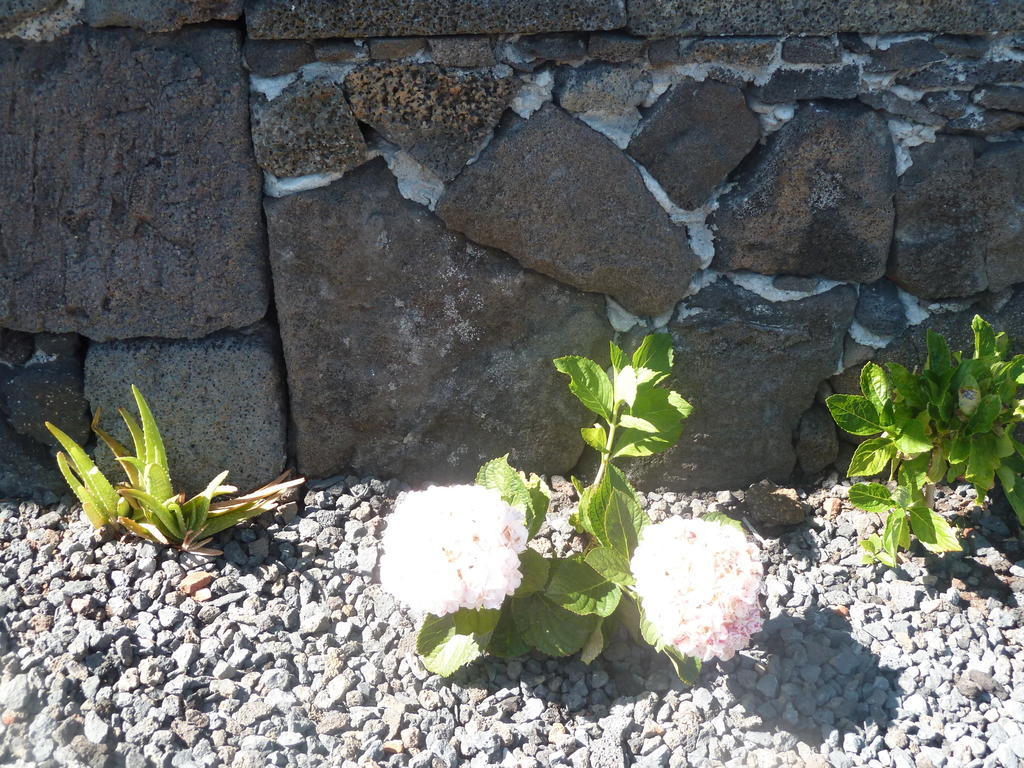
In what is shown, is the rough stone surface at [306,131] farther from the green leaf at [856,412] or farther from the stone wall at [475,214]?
the green leaf at [856,412]

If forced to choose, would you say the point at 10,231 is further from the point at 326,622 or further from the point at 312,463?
the point at 326,622

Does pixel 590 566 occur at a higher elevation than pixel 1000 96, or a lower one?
lower

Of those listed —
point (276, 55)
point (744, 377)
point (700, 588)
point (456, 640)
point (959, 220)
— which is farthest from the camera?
point (744, 377)

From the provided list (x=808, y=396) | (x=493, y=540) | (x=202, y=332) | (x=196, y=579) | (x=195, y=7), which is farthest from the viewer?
(x=808, y=396)

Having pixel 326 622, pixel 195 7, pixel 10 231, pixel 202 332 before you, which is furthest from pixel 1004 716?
pixel 10 231

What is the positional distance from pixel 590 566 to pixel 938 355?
0.93 meters

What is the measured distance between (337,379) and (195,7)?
888 millimetres

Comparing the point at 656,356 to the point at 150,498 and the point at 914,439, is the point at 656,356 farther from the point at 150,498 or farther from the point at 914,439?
the point at 150,498

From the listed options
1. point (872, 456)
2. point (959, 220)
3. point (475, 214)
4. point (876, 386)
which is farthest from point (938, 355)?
point (475, 214)

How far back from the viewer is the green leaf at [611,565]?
1.86 metres

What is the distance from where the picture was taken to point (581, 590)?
6.19 ft

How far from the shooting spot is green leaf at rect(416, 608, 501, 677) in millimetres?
1831

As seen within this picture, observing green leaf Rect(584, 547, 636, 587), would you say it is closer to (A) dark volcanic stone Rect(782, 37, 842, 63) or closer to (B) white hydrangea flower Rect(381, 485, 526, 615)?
(B) white hydrangea flower Rect(381, 485, 526, 615)

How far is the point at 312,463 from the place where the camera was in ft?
7.85
